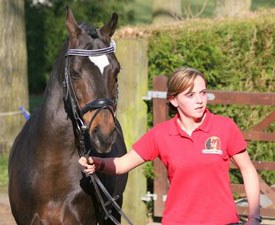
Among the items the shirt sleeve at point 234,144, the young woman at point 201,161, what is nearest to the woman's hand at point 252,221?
the young woman at point 201,161

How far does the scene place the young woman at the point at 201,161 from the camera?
13.3 feet

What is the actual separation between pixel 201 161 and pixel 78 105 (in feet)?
→ 3.62

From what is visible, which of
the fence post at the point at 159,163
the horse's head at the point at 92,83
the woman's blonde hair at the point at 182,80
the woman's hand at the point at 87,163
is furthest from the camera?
the fence post at the point at 159,163

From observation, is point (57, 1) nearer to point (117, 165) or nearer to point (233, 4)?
point (233, 4)

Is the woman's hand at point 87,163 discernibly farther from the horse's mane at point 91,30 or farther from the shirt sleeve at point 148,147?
the horse's mane at point 91,30

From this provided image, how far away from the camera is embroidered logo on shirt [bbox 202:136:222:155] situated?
13.2ft

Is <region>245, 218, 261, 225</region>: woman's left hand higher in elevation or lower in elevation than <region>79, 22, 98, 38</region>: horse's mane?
lower

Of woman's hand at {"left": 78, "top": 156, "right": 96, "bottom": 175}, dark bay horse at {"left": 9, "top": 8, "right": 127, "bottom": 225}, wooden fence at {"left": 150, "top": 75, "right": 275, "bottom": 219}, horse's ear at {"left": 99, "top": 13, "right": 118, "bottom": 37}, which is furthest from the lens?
wooden fence at {"left": 150, "top": 75, "right": 275, "bottom": 219}

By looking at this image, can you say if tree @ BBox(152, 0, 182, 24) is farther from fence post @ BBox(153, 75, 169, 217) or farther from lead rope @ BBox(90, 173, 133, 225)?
lead rope @ BBox(90, 173, 133, 225)

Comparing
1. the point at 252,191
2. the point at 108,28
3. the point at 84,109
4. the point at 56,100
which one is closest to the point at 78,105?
the point at 84,109

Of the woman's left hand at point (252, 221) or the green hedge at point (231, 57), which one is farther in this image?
the green hedge at point (231, 57)

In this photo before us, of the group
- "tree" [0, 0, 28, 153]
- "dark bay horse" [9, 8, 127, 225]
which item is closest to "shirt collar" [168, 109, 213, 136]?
"dark bay horse" [9, 8, 127, 225]

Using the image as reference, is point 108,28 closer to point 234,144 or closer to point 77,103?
point 77,103

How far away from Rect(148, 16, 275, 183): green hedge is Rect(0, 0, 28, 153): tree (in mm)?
4372
